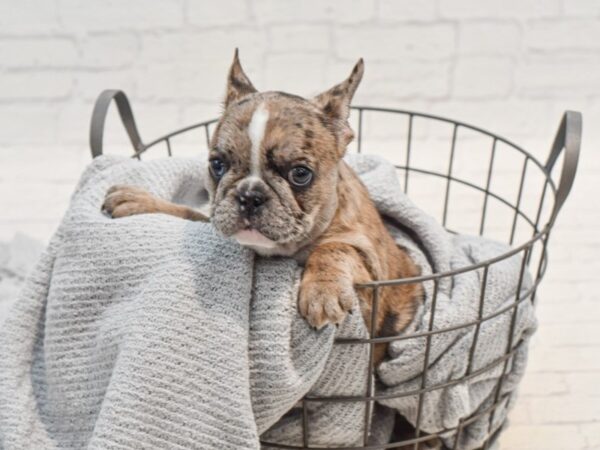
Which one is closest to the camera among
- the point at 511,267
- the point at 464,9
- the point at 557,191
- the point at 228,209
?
the point at 228,209

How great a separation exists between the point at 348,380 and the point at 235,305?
0.58 ft

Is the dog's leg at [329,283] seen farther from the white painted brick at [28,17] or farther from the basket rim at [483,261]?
the white painted brick at [28,17]

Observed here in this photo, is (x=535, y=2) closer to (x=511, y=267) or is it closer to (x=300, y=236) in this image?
(x=511, y=267)

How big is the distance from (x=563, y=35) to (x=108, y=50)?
96 centimetres

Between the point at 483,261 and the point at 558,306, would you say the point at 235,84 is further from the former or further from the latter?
the point at 558,306

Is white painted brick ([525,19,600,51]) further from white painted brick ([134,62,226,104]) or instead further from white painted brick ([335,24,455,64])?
white painted brick ([134,62,226,104])

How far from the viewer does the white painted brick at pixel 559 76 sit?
1.66 meters

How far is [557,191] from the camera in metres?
1.00

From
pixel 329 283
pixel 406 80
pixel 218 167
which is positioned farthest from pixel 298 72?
pixel 329 283

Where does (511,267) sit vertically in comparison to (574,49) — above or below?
below

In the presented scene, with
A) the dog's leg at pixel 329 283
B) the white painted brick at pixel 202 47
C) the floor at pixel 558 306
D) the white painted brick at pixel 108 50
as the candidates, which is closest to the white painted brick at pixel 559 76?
the floor at pixel 558 306

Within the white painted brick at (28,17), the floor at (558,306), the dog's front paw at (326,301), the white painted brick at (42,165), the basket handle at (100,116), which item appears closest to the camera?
the dog's front paw at (326,301)

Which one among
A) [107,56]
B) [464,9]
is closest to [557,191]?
[464,9]

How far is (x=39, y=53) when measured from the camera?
1.63 meters
